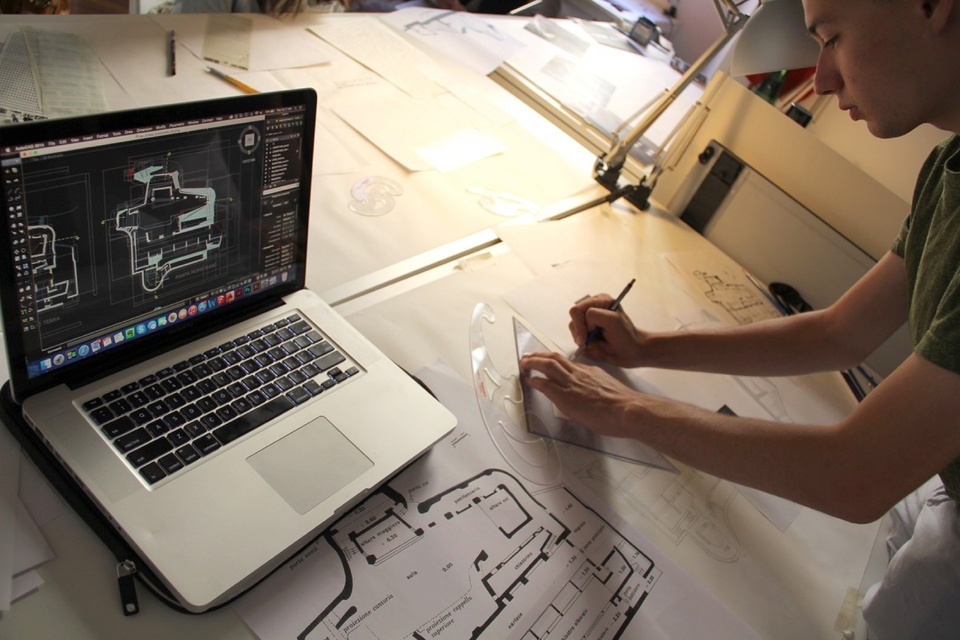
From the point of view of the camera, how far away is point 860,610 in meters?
0.76

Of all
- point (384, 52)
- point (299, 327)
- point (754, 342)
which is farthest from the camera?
point (384, 52)

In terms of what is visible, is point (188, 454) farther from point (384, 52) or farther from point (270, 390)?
point (384, 52)

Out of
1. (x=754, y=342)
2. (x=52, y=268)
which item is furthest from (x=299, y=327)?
(x=754, y=342)

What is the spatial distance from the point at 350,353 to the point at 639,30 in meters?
1.82


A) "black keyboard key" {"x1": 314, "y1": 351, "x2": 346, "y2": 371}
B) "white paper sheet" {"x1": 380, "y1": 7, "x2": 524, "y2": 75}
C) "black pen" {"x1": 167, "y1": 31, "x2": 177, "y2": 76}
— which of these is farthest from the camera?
"white paper sheet" {"x1": 380, "y1": 7, "x2": 524, "y2": 75}

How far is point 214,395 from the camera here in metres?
0.62

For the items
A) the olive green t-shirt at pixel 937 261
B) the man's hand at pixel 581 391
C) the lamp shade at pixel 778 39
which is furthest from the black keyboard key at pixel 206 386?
the lamp shade at pixel 778 39

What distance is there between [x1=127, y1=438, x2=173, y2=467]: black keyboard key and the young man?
1.50 feet

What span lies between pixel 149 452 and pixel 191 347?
0.13 m

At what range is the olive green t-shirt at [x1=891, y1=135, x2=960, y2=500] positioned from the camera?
62cm

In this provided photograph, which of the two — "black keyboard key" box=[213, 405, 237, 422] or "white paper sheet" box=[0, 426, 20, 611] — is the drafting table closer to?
"white paper sheet" box=[0, 426, 20, 611]

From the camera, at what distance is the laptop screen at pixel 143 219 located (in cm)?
49

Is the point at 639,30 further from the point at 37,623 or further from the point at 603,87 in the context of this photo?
the point at 37,623

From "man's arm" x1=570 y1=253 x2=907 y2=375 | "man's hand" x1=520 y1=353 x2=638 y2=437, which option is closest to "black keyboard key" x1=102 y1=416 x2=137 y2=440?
"man's hand" x1=520 y1=353 x2=638 y2=437
